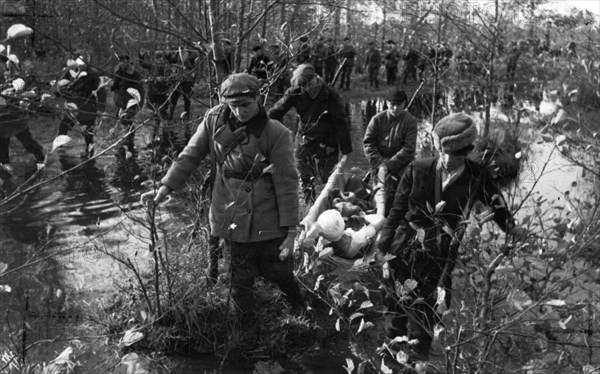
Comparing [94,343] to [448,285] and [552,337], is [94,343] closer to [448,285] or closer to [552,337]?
[448,285]

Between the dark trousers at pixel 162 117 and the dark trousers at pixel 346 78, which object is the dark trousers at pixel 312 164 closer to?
the dark trousers at pixel 162 117

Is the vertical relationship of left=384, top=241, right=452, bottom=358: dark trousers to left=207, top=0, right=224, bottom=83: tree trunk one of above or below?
below

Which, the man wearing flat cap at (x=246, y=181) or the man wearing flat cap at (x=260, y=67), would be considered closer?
the man wearing flat cap at (x=246, y=181)

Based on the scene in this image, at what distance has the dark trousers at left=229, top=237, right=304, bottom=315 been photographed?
4.18 meters

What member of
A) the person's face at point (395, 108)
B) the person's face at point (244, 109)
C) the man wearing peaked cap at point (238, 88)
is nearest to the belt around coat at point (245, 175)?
the person's face at point (244, 109)

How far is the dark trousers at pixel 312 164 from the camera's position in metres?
7.08

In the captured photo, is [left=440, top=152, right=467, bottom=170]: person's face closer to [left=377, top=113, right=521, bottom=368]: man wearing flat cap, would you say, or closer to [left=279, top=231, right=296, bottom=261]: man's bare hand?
[left=377, top=113, right=521, bottom=368]: man wearing flat cap

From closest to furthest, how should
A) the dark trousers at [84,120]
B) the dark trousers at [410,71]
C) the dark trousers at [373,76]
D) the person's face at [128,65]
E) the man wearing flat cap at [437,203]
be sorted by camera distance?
the dark trousers at [84,120]
the man wearing flat cap at [437,203]
the person's face at [128,65]
the dark trousers at [373,76]
the dark trousers at [410,71]

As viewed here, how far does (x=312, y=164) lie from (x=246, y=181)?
328 centimetres

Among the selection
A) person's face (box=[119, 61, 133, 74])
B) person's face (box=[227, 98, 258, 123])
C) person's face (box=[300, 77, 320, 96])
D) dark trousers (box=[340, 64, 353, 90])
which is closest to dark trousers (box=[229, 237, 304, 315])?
person's face (box=[227, 98, 258, 123])

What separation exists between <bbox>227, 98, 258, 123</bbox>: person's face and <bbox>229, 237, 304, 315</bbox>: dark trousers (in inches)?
30.2

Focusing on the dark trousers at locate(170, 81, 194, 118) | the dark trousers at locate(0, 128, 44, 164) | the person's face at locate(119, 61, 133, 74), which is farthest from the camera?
the dark trousers at locate(0, 128, 44, 164)

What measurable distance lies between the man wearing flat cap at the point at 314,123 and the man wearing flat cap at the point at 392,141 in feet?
0.93

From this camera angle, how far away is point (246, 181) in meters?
4.05
